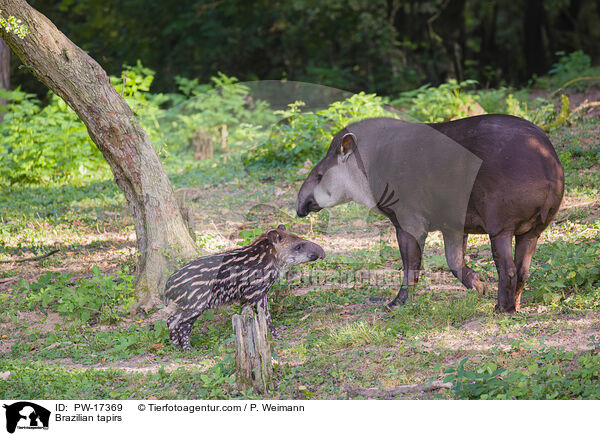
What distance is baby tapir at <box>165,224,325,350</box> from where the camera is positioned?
6.32 metres

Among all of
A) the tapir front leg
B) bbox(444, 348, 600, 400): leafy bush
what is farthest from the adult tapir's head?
bbox(444, 348, 600, 400): leafy bush

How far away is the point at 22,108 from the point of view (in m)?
13.8

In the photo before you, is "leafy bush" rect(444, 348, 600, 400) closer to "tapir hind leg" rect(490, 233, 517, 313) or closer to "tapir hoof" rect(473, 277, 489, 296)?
"tapir hind leg" rect(490, 233, 517, 313)

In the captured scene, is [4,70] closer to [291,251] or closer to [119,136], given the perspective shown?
[119,136]

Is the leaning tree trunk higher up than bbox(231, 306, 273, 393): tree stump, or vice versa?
the leaning tree trunk

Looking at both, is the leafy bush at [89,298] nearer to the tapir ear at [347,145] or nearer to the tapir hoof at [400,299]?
the tapir ear at [347,145]

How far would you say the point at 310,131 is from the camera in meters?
12.0

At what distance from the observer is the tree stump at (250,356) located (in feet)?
16.9

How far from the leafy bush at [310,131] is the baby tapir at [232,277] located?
505cm

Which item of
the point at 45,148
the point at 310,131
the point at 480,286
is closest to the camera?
the point at 480,286

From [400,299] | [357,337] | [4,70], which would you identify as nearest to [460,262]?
[400,299]

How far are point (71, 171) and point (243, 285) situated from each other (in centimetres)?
822
